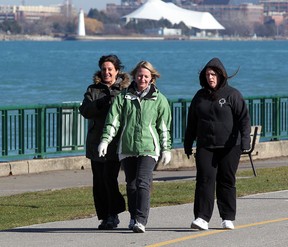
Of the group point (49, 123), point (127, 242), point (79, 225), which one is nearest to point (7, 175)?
point (49, 123)

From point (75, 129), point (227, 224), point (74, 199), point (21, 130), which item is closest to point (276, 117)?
point (75, 129)

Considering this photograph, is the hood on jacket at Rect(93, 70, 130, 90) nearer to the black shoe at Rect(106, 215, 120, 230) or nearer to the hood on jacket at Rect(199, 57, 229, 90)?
the hood on jacket at Rect(199, 57, 229, 90)

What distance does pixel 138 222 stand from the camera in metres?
11.2

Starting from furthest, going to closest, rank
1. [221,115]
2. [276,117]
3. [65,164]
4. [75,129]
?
[276,117] → [75,129] → [65,164] → [221,115]

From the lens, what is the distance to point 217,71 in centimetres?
1122

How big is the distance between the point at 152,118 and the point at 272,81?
→ 7037 centimetres

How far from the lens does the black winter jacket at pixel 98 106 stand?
11484mm

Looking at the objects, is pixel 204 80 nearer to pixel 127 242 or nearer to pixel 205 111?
pixel 205 111

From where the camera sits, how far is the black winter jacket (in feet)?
37.7

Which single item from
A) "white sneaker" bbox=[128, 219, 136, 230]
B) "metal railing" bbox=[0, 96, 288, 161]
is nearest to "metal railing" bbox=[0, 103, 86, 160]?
"metal railing" bbox=[0, 96, 288, 161]

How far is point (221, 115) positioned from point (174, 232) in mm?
1195

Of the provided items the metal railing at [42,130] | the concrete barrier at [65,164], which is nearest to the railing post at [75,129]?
A: the metal railing at [42,130]

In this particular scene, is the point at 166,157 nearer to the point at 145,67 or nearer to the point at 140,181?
the point at 140,181

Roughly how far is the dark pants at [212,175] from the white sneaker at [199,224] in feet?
0.12
